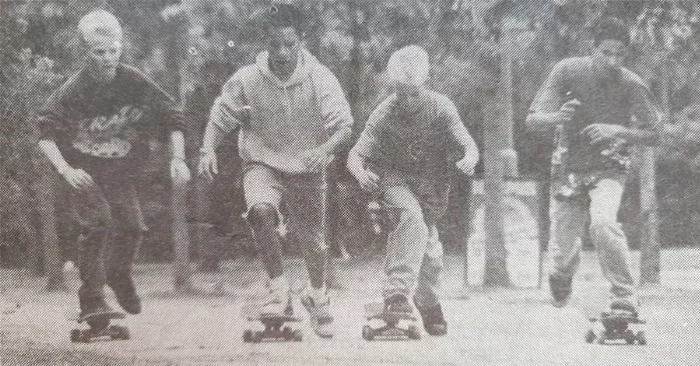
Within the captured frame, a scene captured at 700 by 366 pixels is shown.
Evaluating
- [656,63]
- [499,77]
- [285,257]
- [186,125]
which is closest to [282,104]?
[186,125]

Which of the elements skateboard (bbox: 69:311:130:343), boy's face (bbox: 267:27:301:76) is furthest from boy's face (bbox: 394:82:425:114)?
skateboard (bbox: 69:311:130:343)

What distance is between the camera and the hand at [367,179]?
577 centimetres

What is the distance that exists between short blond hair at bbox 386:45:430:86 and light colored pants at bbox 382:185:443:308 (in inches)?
30.2

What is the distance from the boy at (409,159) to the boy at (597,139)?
0.64m

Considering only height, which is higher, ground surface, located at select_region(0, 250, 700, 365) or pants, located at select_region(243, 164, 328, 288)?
pants, located at select_region(243, 164, 328, 288)

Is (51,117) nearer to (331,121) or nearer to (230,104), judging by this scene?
(230,104)

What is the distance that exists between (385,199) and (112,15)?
2337 mm

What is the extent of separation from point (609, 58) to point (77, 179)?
3.88m

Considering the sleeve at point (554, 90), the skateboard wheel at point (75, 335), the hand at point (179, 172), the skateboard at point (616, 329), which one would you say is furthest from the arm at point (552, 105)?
the skateboard wheel at point (75, 335)

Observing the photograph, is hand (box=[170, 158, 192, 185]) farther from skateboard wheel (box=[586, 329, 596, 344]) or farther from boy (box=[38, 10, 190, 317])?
skateboard wheel (box=[586, 329, 596, 344])

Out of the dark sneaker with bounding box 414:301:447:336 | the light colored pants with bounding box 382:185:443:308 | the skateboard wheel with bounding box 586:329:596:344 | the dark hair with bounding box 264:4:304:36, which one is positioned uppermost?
the dark hair with bounding box 264:4:304:36

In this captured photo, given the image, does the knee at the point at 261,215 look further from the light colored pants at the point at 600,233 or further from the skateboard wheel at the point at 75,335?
the light colored pants at the point at 600,233

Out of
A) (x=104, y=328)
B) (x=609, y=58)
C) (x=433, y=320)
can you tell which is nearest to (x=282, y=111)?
(x=433, y=320)

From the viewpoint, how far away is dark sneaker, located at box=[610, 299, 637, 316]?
19.0ft
